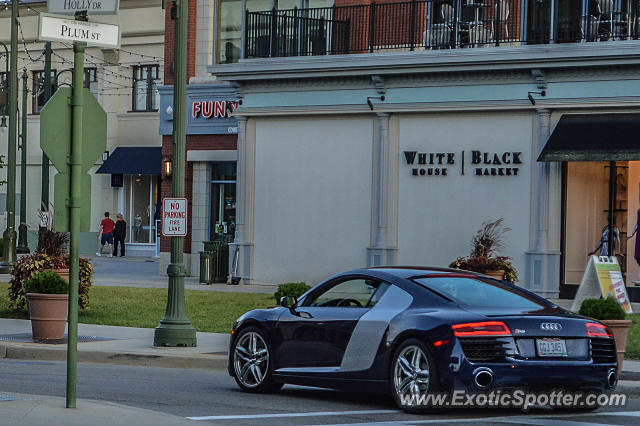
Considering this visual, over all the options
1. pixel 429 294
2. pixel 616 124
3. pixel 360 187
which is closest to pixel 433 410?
pixel 429 294

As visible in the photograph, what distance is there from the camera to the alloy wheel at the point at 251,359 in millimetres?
12516

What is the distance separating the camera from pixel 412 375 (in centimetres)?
1071

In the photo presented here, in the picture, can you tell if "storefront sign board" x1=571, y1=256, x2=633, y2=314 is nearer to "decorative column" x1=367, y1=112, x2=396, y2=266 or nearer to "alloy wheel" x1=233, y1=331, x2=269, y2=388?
"decorative column" x1=367, y1=112, x2=396, y2=266

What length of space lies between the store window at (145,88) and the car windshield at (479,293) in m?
37.4

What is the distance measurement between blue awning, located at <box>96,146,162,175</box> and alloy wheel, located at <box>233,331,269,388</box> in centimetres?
3407

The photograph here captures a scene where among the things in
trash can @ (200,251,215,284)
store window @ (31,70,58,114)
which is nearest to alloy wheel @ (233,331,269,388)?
trash can @ (200,251,215,284)

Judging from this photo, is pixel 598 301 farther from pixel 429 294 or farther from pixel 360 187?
pixel 360 187

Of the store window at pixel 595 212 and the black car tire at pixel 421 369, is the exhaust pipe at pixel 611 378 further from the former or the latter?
the store window at pixel 595 212

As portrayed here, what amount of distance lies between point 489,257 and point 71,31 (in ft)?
50.4

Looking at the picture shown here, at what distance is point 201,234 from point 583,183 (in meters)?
12.2

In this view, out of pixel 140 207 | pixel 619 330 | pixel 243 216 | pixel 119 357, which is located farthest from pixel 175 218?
pixel 140 207

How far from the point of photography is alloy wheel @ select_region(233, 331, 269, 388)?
41.1 feet

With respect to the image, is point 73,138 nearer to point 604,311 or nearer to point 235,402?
point 235,402

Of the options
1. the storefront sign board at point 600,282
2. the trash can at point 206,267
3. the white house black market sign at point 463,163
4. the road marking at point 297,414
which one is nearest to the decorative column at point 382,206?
the white house black market sign at point 463,163
